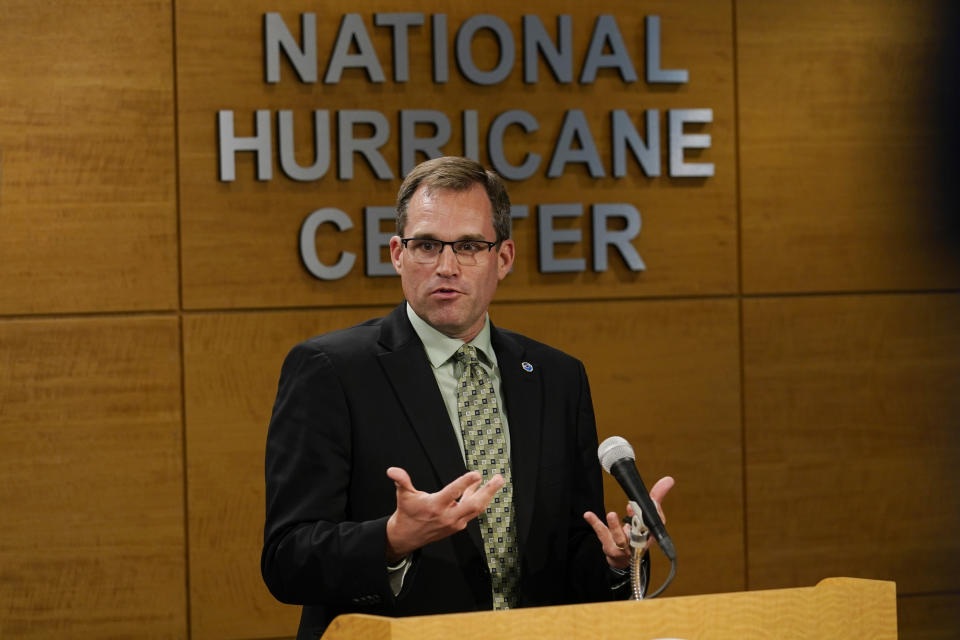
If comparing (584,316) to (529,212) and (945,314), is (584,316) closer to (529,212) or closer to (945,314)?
(529,212)

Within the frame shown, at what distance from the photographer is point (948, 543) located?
4.39 meters

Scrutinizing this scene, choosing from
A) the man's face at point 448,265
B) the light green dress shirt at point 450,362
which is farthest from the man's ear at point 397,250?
the light green dress shirt at point 450,362

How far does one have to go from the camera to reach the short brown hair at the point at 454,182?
2381 millimetres

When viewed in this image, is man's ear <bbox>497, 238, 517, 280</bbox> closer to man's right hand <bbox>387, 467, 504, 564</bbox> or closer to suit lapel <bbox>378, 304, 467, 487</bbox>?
suit lapel <bbox>378, 304, 467, 487</bbox>

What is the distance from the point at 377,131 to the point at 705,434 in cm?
165

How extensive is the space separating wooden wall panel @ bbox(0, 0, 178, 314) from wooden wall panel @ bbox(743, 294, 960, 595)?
222 cm

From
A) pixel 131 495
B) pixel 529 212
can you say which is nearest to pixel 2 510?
pixel 131 495

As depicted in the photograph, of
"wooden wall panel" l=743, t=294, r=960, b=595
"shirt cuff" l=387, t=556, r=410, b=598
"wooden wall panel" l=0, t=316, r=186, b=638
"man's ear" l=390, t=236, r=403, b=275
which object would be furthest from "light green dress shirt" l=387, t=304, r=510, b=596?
"wooden wall panel" l=743, t=294, r=960, b=595

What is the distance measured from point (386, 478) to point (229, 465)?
180cm

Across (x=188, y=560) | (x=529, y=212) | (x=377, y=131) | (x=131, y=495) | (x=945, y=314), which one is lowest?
(x=188, y=560)

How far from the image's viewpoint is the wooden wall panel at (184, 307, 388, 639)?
3904 millimetres

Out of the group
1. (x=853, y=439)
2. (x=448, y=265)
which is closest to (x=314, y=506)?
(x=448, y=265)

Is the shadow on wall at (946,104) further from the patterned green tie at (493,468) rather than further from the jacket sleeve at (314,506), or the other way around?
the jacket sleeve at (314,506)

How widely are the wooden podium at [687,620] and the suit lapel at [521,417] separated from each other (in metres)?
0.65
